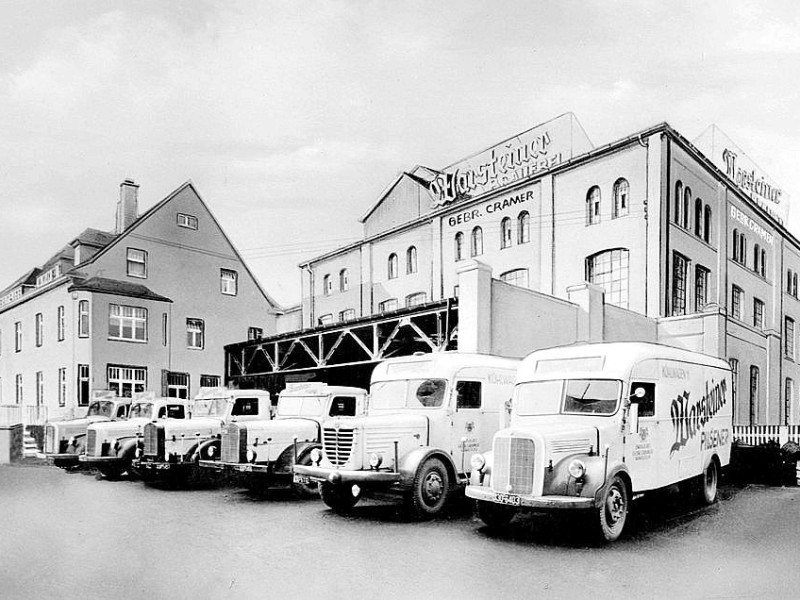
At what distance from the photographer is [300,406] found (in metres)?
13.4

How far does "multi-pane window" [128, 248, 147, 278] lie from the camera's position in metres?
14.9

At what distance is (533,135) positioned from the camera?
20609mm

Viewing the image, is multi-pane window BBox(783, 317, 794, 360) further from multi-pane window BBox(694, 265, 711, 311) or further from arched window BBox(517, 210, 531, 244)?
arched window BBox(517, 210, 531, 244)

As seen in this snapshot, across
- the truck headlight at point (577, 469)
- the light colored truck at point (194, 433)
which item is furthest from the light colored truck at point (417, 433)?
the light colored truck at point (194, 433)

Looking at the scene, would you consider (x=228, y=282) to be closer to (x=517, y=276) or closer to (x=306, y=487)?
(x=306, y=487)

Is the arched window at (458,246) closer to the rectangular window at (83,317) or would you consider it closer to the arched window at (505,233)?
the arched window at (505,233)

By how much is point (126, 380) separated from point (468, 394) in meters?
11.2

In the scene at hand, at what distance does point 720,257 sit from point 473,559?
17.4 metres

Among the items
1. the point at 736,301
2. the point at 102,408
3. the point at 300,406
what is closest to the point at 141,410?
the point at 102,408

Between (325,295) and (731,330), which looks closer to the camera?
(731,330)

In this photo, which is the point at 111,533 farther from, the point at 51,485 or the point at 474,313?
the point at 474,313

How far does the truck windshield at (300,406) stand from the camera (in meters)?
13.1

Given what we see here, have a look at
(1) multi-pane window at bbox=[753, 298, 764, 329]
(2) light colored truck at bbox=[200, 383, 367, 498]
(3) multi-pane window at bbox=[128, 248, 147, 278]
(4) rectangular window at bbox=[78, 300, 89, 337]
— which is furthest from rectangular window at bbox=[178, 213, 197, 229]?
(1) multi-pane window at bbox=[753, 298, 764, 329]

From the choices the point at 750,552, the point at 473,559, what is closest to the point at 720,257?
the point at 750,552
